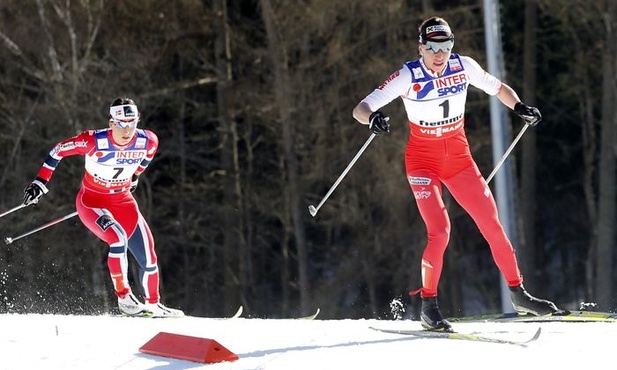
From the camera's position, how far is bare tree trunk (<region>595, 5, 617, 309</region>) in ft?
61.2

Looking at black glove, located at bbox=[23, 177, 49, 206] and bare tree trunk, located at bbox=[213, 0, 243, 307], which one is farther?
bare tree trunk, located at bbox=[213, 0, 243, 307]

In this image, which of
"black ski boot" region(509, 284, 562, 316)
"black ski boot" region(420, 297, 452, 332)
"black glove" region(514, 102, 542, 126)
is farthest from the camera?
"black glove" region(514, 102, 542, 126)

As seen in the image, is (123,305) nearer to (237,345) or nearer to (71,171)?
(237,345)

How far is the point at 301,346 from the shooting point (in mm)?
6363

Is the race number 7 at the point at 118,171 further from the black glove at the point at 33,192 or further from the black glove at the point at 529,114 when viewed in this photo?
the black glove at the point at 529,114

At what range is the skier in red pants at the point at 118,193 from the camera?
27.0 feet

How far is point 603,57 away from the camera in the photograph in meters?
19.0

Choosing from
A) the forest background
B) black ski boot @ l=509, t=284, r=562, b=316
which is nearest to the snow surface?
black ski boot @ l=509, t=284, r=562, b=316

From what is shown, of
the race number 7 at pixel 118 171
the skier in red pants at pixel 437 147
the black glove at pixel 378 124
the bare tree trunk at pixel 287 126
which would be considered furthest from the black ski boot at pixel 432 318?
the bare tree trunk at pixel 287 126

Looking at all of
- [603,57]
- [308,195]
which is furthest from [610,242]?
[308,195]

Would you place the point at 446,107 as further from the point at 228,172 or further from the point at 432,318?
the point at 228,172

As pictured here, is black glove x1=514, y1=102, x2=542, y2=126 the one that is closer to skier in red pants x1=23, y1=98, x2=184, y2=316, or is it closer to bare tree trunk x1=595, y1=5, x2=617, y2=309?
skier in red pants x1=23, y1=98, x2=184, y2=316

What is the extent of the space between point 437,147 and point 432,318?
98 cm

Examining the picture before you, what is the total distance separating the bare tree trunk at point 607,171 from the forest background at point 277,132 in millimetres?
25
